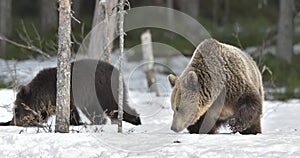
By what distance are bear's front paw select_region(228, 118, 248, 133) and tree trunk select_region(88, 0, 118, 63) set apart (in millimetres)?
3724

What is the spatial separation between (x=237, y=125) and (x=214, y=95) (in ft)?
1.65

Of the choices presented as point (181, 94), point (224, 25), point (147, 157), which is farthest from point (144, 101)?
point (224, 25)

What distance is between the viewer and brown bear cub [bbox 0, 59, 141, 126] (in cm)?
951

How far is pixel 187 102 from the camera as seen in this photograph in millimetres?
7117

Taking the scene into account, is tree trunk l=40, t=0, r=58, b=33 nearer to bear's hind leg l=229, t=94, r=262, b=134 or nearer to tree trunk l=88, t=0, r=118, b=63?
tree trunk l=88, t=0, r=118, b=63

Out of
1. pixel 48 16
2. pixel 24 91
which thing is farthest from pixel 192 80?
pixel 48 16

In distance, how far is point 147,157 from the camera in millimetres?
5902

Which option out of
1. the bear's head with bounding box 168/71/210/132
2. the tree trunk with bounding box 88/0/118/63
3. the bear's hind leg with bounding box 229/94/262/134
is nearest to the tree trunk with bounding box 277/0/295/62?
the tree trunk with bounding box 88/0/118/63

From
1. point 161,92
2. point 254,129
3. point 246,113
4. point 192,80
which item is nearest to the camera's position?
point 192,80

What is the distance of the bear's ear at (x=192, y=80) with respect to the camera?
7.03 metres

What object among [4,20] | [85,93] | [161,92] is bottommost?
[85,93]

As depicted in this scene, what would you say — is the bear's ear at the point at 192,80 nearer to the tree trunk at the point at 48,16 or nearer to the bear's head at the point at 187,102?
the bear's head at the point at 187,102

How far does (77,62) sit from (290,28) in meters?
12.8

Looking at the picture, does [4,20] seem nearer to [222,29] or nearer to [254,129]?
[222,29]
